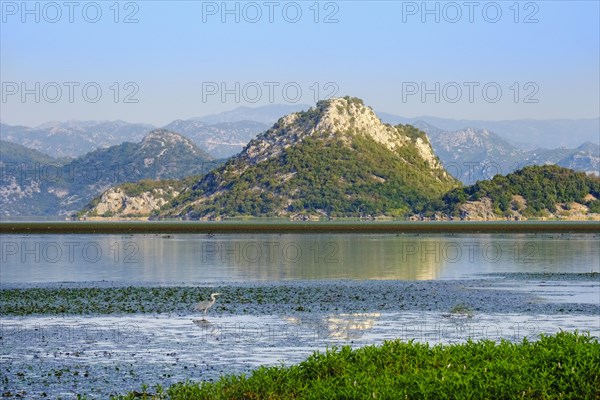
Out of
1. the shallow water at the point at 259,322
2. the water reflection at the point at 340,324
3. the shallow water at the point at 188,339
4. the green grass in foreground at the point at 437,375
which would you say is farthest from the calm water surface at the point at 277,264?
the green grass in foreground at the point at 437,375

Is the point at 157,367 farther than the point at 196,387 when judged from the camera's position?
Yes

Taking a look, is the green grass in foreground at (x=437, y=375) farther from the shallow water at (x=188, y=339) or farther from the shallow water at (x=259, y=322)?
the shallow water at (x=259, y=322)

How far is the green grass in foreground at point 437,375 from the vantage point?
18.3 meters

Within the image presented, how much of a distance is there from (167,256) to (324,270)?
32.9 metres

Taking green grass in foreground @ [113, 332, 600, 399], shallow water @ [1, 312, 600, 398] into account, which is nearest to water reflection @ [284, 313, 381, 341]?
shallow water @ [1, 312, 600, 398]

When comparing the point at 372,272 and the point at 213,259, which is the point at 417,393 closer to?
the point at 372,272

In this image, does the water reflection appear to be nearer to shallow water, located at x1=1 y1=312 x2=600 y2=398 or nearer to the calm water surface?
shallow water, located at x1=1 y1=312 x2=600 y2=398

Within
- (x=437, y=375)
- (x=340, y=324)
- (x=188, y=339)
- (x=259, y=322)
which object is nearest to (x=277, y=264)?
(x=259, y=322)

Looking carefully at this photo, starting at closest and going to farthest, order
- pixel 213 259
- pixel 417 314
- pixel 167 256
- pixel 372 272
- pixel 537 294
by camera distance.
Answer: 1. pixel 417 314
2. pixel 537 294
3. pixel 372 272
4. pixel 213 259
5. pixel 167 256

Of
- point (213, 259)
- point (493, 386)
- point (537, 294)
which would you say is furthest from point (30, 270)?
point (493, 386)

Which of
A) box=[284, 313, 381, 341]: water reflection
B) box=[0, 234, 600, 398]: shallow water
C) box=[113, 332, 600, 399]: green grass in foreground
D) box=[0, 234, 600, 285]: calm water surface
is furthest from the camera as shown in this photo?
box=[0, 234, 600, 285]: calm water surface

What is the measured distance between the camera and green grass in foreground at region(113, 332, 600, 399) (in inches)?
720

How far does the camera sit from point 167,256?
111 metres

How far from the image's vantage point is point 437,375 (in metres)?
19.7
